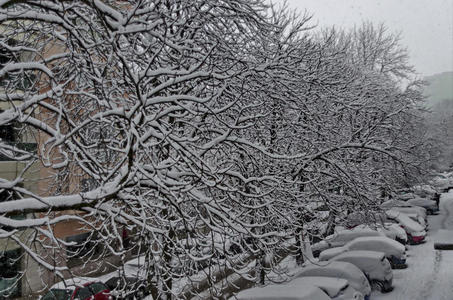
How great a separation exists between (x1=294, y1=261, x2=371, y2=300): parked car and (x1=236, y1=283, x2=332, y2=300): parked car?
6.30ft

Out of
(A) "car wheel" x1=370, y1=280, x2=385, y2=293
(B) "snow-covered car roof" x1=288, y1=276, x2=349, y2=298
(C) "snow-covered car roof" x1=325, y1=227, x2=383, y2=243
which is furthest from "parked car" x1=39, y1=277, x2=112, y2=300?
(C) "snow-covered car roof" x1=325, y1=227, x2=383, y2=243

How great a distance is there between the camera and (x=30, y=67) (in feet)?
14.7

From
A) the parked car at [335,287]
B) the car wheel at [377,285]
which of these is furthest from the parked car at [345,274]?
the car wheel at [377,285]

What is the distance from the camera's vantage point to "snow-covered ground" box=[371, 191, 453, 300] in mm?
11266

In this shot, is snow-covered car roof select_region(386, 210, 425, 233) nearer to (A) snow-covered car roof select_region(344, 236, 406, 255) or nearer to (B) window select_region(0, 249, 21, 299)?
(A) snow-covered car roof select_region(344, 236, 406, 255)

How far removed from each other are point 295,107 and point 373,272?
6239 mm

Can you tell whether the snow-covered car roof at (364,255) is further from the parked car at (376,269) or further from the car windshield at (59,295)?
the car windshield at (59,295)

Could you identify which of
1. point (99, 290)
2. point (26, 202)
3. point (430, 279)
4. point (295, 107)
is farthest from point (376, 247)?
point (26, 202)

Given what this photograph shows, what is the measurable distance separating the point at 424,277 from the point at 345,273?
16.6ft

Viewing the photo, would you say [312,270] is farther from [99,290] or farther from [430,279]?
[99,290]

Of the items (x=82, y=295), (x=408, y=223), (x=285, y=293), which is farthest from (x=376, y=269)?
(x=82, y=295)

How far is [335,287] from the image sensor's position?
855cm

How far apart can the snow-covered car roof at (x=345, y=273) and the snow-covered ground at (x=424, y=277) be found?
187cm

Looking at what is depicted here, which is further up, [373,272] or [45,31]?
[45,31]
